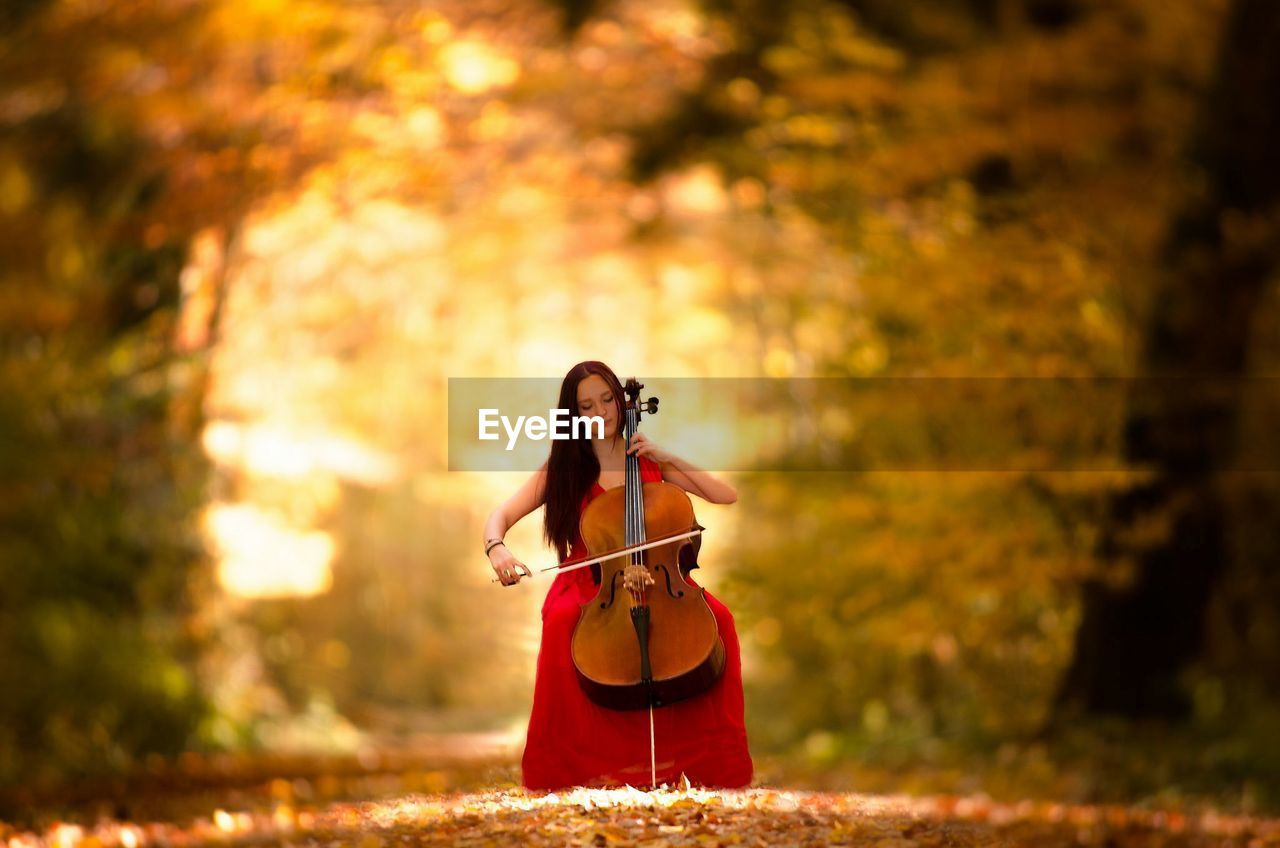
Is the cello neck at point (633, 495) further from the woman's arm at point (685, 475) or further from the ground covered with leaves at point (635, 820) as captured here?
the ground covered with leaves at point (635, 820)

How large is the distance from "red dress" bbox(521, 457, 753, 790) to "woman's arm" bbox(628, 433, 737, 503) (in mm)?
38

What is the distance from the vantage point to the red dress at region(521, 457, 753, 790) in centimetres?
325

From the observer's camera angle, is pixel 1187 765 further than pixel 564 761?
Yes

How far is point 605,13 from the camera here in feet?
43.1

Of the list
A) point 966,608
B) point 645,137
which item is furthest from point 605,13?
point 966,608

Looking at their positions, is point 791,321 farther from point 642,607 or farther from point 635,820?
point 635,820

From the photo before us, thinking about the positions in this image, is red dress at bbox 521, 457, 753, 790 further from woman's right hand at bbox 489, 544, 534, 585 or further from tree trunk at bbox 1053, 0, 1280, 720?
tree trunk at bbox 1053, 0, 1280, 720

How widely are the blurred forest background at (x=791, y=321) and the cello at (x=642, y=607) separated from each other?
1.14 m

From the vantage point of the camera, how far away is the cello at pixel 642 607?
322 cm

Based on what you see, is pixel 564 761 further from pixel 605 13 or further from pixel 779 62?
pixel 605 13

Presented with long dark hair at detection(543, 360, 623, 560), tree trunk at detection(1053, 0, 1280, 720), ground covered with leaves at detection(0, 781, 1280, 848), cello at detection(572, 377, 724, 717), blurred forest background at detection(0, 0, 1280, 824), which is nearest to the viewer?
ground covered with leaves at detection(0, 781, 1280, 848)

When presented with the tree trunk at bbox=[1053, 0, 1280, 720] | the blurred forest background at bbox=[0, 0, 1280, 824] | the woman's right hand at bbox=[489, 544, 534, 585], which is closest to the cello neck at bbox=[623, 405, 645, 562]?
the woman's right hand at bbox=[489, 544, 534, 585]

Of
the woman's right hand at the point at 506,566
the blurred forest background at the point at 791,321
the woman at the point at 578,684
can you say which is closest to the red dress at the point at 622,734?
the woman at the point at 578,684

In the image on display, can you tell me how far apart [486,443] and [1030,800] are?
5114 mm
